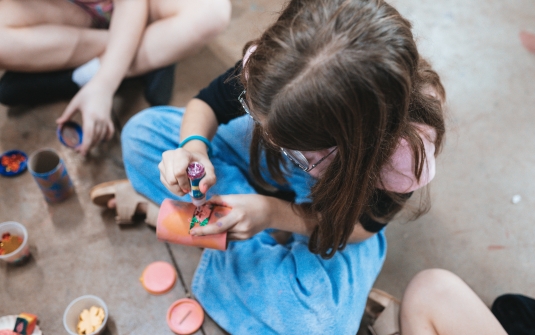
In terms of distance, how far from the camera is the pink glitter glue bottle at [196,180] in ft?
2.47

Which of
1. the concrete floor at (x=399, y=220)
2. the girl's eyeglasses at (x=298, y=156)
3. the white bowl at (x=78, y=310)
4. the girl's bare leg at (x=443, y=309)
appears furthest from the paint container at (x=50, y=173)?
the girl's bare leg at (x=443, y=309)

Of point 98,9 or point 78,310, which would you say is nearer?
point 78,310

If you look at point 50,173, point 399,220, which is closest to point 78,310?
point 50,173

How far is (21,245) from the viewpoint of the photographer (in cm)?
107

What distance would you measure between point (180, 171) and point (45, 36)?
833 mm

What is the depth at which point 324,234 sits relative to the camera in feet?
2.85

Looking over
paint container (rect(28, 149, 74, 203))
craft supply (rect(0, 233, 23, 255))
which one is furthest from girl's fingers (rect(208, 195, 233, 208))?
craft supply (rect(0, 233, 23, 255))

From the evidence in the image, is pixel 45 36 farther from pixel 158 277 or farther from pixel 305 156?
pixel 305 156

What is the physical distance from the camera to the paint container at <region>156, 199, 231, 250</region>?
2.75 ft

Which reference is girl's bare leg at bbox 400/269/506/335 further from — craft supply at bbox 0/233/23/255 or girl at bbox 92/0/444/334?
craft supply at bbox 0/233/23/255

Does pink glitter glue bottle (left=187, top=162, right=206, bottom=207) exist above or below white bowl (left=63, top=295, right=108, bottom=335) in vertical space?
above

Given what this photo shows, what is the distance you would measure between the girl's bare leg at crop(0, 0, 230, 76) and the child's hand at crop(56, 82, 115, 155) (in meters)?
0.18

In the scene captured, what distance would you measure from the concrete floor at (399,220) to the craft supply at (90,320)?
52 millimetres

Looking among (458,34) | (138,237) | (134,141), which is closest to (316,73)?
(134,141)
